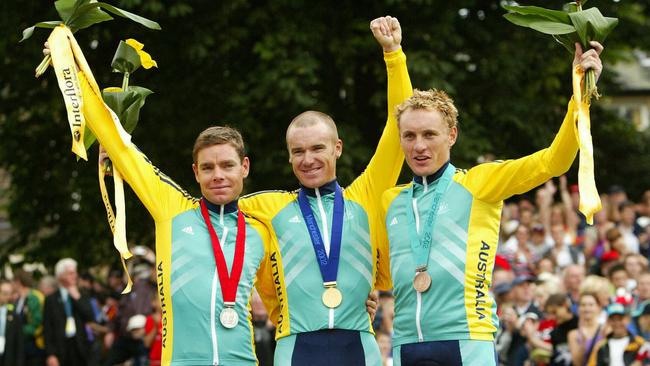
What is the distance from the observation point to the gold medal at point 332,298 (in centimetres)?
737

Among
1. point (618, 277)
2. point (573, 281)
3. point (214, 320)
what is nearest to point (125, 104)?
point (214, 320)

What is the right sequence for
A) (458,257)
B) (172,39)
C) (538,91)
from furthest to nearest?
1. (538,91)
2. (172,39)
3. (458,257)

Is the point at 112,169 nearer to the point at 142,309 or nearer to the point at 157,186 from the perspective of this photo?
the point at 157,186

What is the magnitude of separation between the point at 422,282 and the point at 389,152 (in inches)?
41.4

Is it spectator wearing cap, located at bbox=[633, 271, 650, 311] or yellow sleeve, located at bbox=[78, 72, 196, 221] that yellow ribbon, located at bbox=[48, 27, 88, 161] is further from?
spectator wearing cap, located at bbox=[633, 271, 650, 311]

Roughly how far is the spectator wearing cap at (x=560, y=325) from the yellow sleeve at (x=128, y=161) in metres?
5.21

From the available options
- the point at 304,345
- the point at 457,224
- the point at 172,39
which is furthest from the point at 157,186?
the point at 172,39

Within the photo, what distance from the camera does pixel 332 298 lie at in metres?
7.38

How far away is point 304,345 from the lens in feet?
24.2

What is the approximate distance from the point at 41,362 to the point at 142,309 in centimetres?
264

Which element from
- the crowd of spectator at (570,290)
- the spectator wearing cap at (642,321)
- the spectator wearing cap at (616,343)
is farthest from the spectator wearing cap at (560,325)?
the spectator wearing cap at (642,321)

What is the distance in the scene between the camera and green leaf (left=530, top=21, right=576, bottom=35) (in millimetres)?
7031

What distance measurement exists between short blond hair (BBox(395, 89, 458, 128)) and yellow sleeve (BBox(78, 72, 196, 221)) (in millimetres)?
1435

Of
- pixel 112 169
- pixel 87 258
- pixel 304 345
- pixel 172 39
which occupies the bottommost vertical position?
pixel 304 345
